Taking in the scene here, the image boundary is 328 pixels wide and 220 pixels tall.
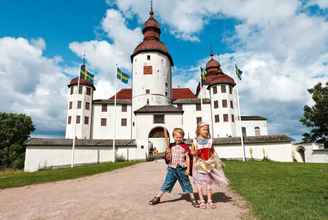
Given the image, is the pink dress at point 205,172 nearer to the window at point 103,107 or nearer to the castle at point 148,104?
the castle at point 148,104

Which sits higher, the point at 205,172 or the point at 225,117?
the point at 225,117

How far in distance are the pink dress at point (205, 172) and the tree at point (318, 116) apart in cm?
3723

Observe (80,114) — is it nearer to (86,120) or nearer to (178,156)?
(86,120)

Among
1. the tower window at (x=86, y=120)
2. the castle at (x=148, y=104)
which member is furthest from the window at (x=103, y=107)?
the tower window at (x=86, y=120)

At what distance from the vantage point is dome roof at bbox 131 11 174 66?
139 ft

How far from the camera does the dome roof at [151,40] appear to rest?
42375 mm

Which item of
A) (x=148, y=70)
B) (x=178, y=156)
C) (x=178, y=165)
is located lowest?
(x=178, y=165)

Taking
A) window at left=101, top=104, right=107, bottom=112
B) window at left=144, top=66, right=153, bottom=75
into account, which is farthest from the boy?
window at left=101, top=104, right=107, bottom=112

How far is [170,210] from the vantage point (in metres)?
4.86

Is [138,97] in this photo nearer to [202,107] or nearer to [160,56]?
[160,56]

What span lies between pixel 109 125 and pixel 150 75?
448 inches

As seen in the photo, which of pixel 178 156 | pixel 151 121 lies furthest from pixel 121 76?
pixel 178 156

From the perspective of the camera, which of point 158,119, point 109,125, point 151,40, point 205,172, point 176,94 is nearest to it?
point 205,172

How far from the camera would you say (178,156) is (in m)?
5.71
